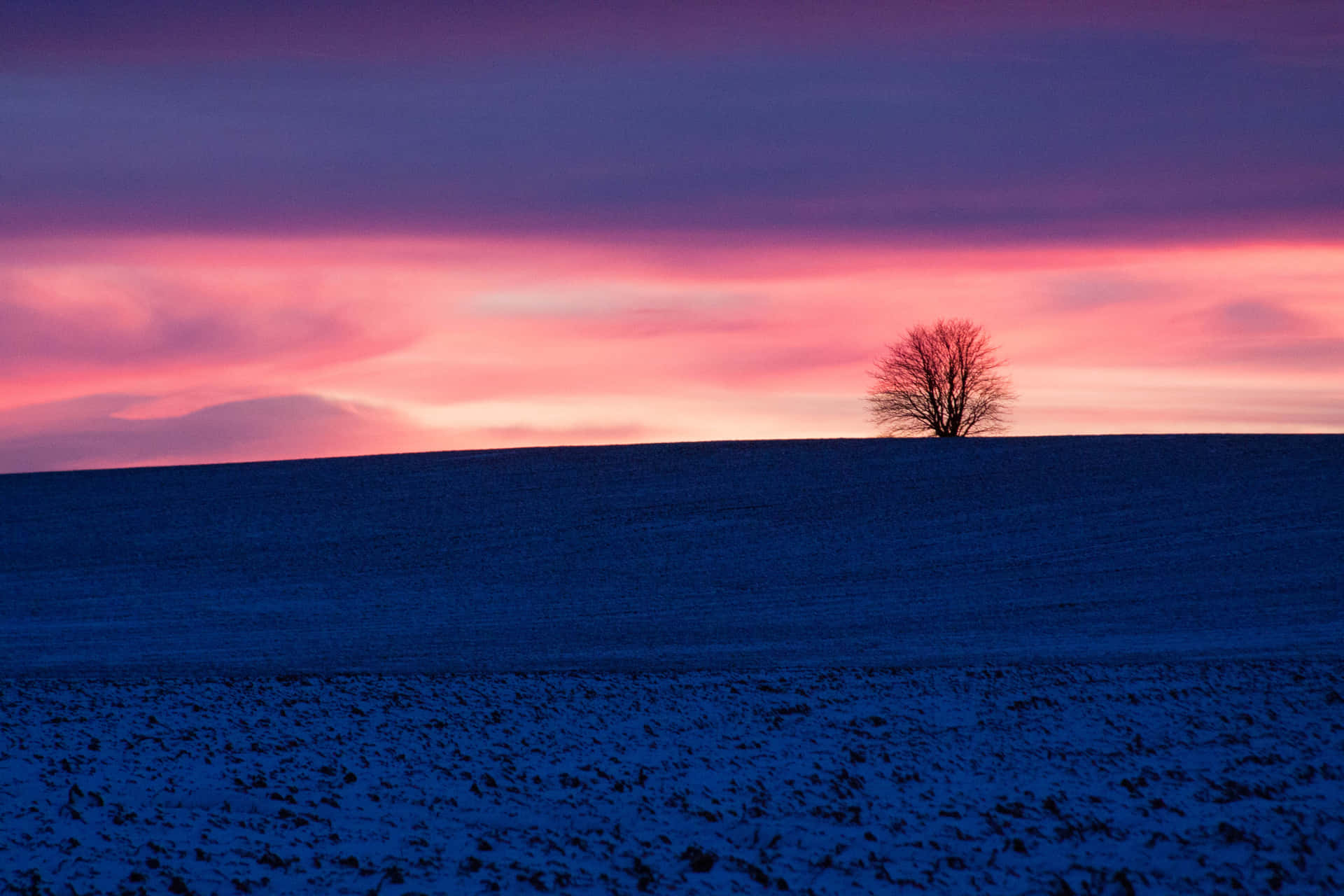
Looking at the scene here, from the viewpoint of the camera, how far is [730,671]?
1329cm

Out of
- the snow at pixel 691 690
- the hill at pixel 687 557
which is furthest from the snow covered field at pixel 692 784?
the hill at pixel 687 557

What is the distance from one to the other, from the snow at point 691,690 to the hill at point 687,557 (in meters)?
0.12

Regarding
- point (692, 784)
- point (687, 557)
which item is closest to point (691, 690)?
point (692, 784)

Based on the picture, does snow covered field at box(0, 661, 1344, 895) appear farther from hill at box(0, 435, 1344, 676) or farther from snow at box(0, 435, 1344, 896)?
hill at box(0, 435, 1344, 676)

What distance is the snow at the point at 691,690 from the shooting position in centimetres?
735

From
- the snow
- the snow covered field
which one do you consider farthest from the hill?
the snow covered field

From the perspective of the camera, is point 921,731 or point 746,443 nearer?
point 921,731

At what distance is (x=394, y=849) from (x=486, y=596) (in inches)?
486

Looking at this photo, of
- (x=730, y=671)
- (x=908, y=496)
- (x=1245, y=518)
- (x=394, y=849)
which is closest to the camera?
(x=394, y=849)

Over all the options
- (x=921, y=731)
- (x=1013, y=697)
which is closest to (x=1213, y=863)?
(x=921, y=731)

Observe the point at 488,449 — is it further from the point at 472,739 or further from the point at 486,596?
the point at 472,739

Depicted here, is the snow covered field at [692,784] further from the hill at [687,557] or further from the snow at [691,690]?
the hill at [687,557]

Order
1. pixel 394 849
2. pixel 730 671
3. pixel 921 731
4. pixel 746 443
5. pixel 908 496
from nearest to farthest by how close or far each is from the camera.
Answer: pixel 394 849 → pixel 921 731 → pixel 730 671 → pixel 908 496 → pixel 746 443

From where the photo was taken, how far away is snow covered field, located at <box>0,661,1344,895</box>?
277 inches
